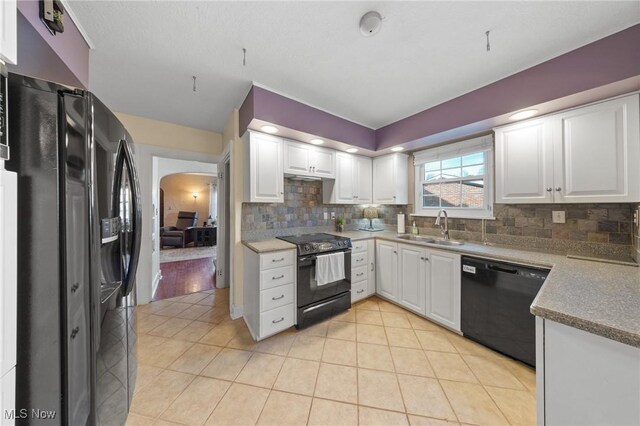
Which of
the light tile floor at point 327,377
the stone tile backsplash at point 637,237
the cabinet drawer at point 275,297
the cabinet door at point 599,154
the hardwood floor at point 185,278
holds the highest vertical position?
the cabinet door at point 599,154

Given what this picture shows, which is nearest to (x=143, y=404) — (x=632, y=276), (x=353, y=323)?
(x=353, y=323)

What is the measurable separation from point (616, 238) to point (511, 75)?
5.19 ft

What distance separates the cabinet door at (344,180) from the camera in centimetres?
297

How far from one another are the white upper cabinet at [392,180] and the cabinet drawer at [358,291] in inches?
48.4

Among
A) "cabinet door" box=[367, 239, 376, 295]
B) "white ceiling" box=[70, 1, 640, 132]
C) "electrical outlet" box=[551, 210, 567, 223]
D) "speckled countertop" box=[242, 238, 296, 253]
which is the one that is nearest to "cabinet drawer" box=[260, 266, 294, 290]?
"speckled countertop" box=[242, 238, 296, 253]

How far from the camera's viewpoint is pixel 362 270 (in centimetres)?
283

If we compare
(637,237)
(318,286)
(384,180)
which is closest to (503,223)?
(637,237)

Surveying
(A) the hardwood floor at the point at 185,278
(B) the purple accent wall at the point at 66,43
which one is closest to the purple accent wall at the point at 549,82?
(B) the purple accent wall at the point at 66,43

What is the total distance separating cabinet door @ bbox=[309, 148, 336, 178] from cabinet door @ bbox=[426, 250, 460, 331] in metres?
1.53

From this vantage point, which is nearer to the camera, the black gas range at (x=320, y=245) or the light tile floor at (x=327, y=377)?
the light tile floor at (x=327, y=377)

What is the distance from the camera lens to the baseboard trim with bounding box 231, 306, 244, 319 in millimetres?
2510

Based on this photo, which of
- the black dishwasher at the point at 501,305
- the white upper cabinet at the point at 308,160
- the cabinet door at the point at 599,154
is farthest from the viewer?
the white upper cabinet at the point at 308,160

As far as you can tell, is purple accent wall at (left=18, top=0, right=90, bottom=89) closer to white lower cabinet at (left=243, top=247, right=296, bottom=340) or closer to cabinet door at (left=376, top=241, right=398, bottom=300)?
white lower cabinet at (left=243, top=247, right=296, bottom=340)

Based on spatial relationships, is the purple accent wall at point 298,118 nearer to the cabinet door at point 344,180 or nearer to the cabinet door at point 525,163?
the cabinet door at point 344,180
